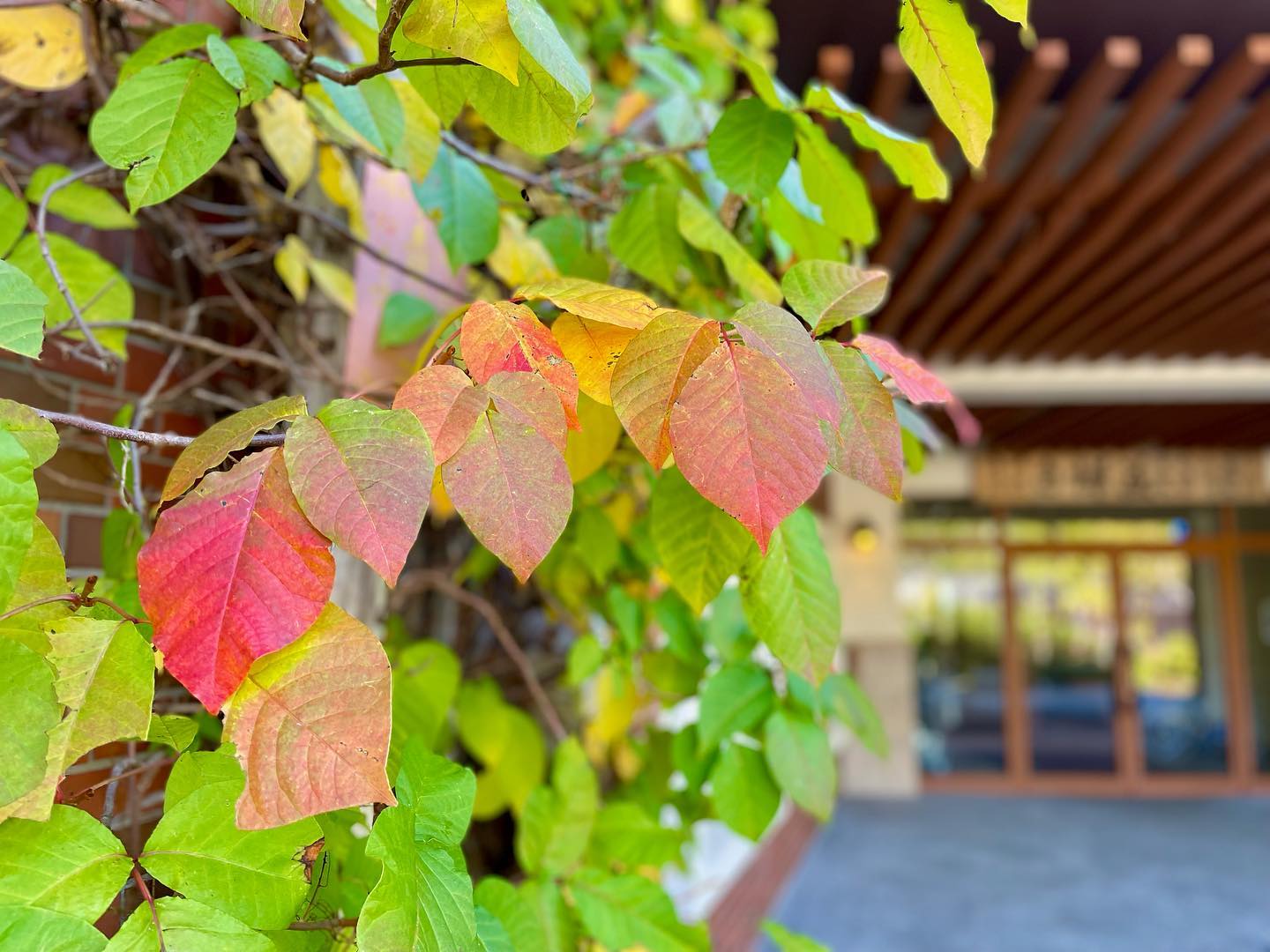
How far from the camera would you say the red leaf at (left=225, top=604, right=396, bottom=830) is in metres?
0.34

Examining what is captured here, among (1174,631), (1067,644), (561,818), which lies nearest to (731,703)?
(561,818)

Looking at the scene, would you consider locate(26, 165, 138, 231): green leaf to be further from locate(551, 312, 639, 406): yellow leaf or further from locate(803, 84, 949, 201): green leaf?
locate(803, 84, 949, 201): green leaf

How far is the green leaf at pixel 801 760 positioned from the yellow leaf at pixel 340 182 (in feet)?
2.14

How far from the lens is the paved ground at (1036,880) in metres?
3.67

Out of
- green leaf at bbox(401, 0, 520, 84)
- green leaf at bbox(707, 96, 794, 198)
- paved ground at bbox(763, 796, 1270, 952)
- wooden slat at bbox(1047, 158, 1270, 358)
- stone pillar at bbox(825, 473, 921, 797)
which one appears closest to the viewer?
green leaf at bbox(401, 0, 520, 84)

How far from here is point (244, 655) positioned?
339 millimetres

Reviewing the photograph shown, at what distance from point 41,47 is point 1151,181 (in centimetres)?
301

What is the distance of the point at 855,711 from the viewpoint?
899 mm

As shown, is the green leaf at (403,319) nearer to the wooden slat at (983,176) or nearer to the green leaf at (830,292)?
the green leaf at (830,292)

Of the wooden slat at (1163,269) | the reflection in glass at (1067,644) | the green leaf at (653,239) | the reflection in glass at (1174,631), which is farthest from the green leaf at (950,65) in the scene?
the reflection in glass at (1174,631)

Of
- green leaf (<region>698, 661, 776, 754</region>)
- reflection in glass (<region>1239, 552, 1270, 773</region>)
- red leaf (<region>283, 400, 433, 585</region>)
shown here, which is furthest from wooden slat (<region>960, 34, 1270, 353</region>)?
reflection in glass (<region>1239, 552, 1270, 773</region>)

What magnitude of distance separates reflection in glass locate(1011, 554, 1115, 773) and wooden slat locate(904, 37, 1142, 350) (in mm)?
3943

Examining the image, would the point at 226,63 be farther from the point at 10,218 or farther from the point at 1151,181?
the point at 1151,181

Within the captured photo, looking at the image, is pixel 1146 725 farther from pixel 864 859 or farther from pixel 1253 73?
pixel 1253 73
